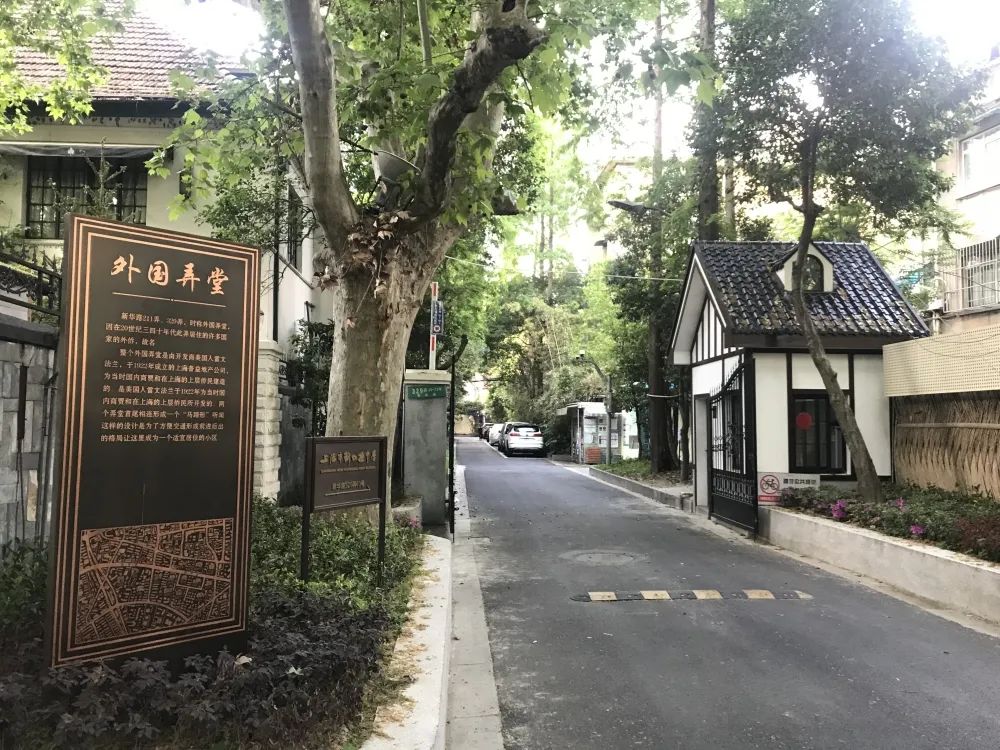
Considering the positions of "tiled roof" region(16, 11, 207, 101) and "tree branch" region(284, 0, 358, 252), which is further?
"tiled roof" region(16, 11, 207, 101)

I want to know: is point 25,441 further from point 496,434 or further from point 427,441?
point 496,434


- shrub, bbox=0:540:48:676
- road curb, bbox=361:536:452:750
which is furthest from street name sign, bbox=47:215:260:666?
road curb, bbox=361:536:452:750

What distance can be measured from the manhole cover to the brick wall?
6.08 metres

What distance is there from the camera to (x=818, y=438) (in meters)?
12.0

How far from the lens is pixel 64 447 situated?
3.30 m

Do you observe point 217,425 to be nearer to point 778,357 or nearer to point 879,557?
point 879,557

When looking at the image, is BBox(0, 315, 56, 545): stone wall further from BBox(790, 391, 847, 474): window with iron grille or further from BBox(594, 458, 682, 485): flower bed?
BBox(594, 458, 682, 485): flower bed

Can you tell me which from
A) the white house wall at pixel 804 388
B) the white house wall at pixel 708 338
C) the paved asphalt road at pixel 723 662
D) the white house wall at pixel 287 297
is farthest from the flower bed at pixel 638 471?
the paved asphalt road at pixel 723 662

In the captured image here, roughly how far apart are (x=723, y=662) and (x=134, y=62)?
43.7 feet

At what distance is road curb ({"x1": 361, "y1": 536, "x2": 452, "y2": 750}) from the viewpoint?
3.38 metres

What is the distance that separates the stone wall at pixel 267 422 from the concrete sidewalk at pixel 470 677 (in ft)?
10.5

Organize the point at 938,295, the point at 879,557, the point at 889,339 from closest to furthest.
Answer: the point at 879,557, the point at 889,339, the point at 938,295

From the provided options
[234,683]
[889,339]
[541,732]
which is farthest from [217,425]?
[889,339]

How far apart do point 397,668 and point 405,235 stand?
460 centimetres
